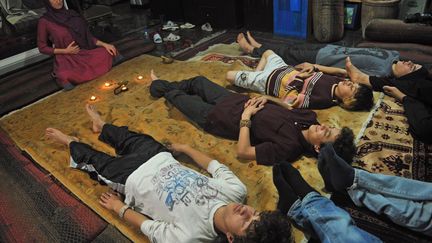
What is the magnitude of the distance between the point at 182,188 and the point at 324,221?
2.05 ft

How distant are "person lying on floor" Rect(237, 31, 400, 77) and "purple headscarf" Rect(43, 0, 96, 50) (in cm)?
172

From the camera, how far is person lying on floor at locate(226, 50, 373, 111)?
2121 millimetres

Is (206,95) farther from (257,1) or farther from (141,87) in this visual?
(257,1)

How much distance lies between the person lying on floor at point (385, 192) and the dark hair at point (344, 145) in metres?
0.15

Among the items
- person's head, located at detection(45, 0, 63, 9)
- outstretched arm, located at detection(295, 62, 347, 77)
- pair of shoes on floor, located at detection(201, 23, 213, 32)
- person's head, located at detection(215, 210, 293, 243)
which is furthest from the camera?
pair of shoes on floor, located at detection(201, 23, 213, 32)

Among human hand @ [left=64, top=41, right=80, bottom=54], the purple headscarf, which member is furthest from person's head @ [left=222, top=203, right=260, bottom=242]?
the purple headscarf

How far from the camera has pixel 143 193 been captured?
1.56 m

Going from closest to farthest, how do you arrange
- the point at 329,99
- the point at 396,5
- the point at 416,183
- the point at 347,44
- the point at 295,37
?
the point at 416,183
the point at 329,99
the point at 396,5
the point at 347,44
the point at 295,37

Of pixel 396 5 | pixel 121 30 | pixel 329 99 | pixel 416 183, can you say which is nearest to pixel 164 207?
pixel 416 183

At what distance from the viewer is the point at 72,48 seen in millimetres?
3094

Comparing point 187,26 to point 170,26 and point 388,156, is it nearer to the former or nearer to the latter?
point 170,26

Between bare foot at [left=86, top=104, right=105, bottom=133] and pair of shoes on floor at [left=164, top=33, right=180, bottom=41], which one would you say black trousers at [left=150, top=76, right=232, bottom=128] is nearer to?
bare foot at [left=86, top=104, right=105, bottom=133]

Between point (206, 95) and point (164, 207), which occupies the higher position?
point (206, 95)

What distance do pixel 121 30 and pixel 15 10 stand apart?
4.34 ft
